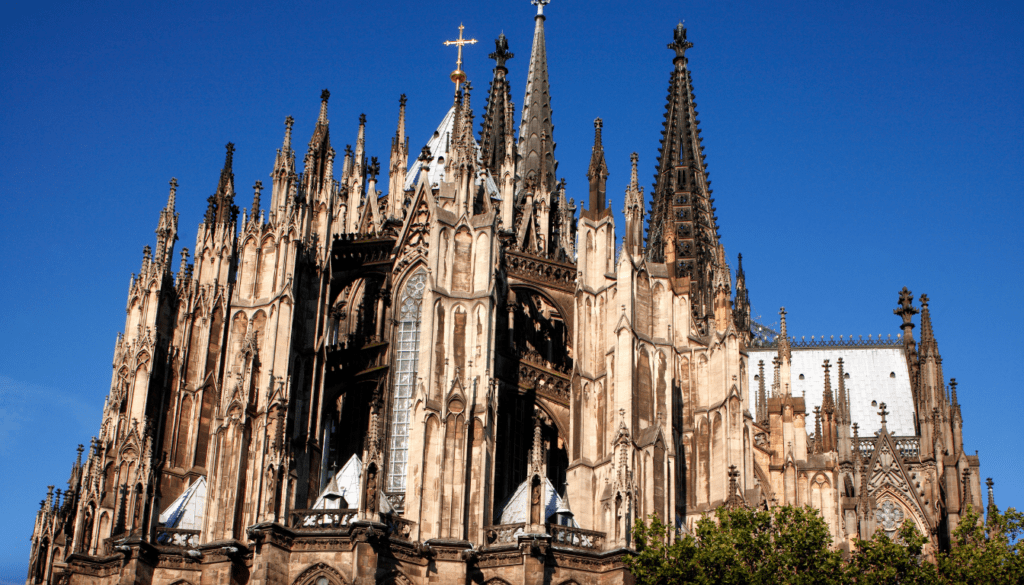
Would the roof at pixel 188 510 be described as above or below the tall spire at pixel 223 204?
below

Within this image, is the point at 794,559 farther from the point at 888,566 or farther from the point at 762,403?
the point at 762,403

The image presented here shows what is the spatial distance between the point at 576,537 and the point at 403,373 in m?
9.66

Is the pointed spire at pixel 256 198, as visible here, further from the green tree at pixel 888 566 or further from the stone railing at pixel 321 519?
the green tree at pixel 888 566

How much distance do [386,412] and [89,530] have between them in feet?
34.9

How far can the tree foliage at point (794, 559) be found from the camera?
37312mm

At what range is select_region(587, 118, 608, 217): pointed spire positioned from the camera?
163 feet

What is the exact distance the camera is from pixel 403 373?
47.4 meters

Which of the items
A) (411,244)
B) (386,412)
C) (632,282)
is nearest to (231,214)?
(411,244)

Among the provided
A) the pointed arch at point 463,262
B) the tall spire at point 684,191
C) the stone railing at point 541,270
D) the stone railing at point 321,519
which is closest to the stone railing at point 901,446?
the tall spire at point 684,191

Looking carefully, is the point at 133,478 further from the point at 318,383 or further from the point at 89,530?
the point at 318,383

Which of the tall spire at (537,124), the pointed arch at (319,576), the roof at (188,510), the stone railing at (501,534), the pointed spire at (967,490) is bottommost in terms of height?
the pointed arch at (319,576)

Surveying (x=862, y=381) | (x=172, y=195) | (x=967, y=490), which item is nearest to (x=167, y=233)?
(x=172, y=195)

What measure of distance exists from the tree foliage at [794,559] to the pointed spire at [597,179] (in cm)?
1471

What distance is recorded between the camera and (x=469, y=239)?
4581 cm
